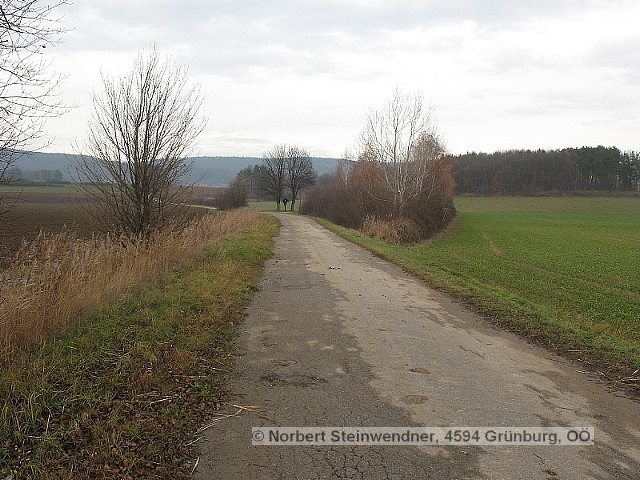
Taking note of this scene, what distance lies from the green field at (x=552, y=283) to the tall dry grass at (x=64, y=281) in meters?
6.62

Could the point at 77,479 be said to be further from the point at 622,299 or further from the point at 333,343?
the point at 622,299

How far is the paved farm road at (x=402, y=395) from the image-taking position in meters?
3.34

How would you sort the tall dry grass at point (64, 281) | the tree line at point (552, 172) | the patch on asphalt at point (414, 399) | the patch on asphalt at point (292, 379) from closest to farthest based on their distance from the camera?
the patch on asphalt at point (414, 399)
the patch on asphalt at point (292, 379)
the tall dry grass at point (64, 281)
the tree line at point (552, 172)

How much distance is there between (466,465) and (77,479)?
106 inches

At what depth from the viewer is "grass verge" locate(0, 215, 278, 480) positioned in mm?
3230

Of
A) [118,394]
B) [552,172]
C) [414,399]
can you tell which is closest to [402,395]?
[414,399]

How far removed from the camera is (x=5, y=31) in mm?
5332

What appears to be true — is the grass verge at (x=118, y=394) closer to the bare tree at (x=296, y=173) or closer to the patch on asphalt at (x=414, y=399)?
the patch on asphalt at (x=414, y=399)

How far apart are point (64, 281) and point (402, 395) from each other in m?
5.33

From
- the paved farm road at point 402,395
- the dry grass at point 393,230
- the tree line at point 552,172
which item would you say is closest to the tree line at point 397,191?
the dry grass at point 393,230

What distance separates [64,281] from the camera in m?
6.89

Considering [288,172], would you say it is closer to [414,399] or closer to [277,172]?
[277,172]

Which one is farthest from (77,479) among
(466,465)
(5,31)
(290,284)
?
(290,284)

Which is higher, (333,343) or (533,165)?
(533,165)
